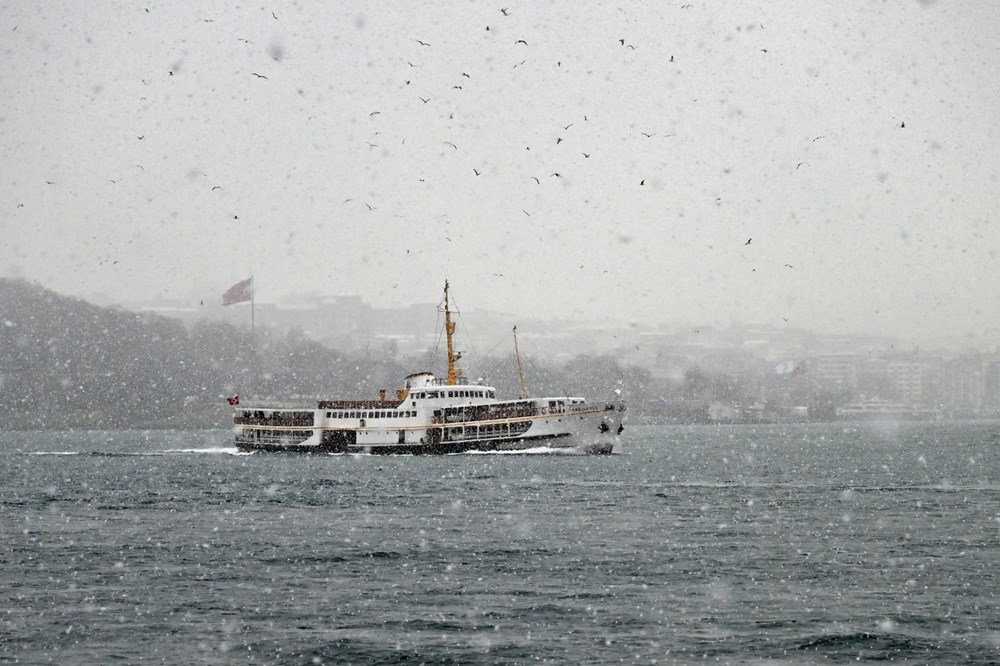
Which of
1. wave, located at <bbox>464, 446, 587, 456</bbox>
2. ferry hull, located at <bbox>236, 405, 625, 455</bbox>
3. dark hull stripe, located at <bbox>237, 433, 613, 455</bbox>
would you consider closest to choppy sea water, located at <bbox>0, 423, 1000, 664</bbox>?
ferry hull, located at <bbox>236, 405, 625, 455</bbox>

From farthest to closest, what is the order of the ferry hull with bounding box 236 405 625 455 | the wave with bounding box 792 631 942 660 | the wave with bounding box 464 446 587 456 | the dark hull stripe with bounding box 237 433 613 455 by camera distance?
the dark hull stripe with bounding box 237 433 613 455 < the wave with bounding box 464 446 587 456 < the ferry hull with bounding box 236 405 625 455 < the wave with bounding box 792 631 942 660

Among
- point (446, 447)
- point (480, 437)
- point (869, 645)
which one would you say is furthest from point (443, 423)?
point (869, 645)

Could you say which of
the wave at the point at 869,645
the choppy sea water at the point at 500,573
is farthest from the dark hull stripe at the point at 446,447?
the wave at the point at 869,645

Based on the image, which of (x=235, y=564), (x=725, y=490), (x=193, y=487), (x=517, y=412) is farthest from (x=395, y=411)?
(x=235, y=564)

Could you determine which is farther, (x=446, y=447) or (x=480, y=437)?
(x=446, y=447)

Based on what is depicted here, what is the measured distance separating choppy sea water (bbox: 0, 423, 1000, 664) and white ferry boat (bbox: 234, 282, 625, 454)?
23698 millimetres

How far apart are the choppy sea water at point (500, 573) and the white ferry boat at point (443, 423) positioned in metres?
23.7

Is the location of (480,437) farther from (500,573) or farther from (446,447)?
(500,573)

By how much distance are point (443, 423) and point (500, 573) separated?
198 feet

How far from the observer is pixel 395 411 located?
94375 millimetres

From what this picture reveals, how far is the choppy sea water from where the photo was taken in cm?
2409

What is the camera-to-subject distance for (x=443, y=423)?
92.8 m

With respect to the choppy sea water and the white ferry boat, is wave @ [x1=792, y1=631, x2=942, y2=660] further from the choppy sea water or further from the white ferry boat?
the white ferry boat

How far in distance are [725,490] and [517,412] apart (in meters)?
29.3
